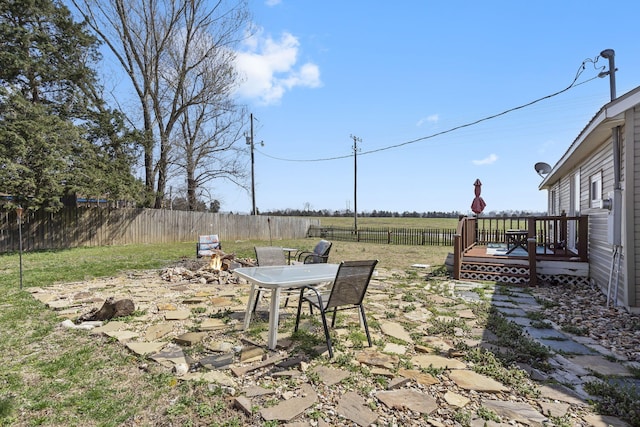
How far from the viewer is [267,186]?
21234 millimetres

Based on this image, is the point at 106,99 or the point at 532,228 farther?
the point at 106,99

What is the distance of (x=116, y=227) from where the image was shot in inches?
579

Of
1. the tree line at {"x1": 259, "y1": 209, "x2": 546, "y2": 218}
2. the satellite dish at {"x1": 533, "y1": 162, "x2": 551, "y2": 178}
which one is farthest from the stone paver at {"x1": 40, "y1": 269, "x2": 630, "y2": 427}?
the tree line at {"x1": 259, "y1": 209, "x2": 546, "y2": 218}

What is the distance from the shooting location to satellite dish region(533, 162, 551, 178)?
455 inches

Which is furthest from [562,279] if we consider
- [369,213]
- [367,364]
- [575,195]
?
[369,213]

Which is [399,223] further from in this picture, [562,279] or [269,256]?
[269,256]

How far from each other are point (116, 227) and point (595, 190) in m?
15.8

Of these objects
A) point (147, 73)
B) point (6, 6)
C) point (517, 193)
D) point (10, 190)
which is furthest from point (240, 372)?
point (517, 193)

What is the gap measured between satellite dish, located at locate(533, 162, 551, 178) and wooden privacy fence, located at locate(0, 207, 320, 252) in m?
9.02

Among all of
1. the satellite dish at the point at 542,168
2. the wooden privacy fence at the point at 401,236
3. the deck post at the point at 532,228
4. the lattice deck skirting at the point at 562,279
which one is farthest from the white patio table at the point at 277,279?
the wooden privacy fence at the point at 401,236

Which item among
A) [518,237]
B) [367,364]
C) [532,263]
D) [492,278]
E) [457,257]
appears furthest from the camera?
[518,237]

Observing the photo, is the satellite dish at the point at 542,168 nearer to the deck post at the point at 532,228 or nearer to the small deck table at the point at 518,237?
the small deck table at the point at 518,237

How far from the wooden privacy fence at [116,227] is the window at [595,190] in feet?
26.9

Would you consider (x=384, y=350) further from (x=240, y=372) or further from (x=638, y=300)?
(x=638, y=300)
